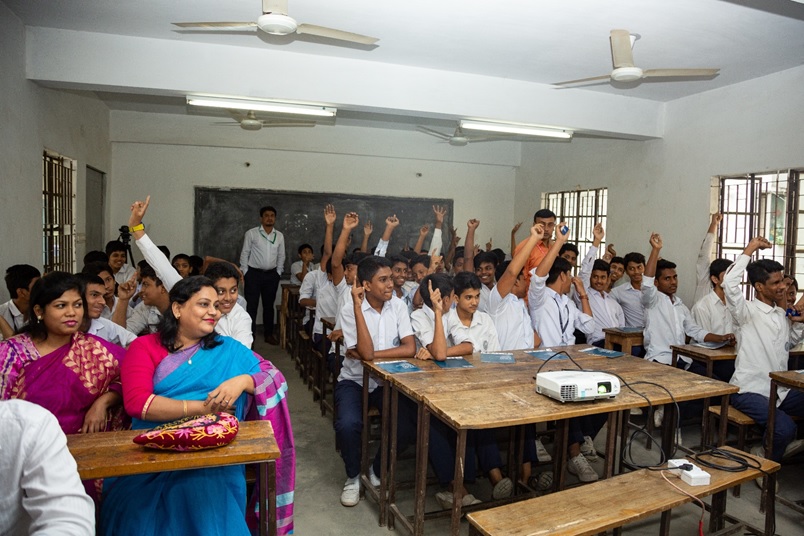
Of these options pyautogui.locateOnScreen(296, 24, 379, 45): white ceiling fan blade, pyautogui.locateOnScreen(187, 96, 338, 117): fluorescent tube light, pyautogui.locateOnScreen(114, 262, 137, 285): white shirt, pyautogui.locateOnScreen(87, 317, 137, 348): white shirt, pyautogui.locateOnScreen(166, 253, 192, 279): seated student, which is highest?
pyautogui.locateOnScreen(296, 24, 379, 45): white ceiling fan blade

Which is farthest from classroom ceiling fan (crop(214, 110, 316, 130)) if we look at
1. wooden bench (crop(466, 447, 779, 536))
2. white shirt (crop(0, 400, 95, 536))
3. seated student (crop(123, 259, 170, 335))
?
white shirt (crop(0, 400, 95, 536))

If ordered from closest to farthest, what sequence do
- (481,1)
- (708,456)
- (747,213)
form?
(708,456) → (481,1) → (747,213)

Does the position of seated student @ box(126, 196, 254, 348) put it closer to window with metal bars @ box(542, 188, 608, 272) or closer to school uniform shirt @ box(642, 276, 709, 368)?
school uniform shirt @ box(642, 276, 709, 368)

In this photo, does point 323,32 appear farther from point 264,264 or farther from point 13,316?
point 264,264

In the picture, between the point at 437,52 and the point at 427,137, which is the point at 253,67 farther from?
the point at 427,137

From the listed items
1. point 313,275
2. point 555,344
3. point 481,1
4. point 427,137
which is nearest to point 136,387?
point 555,344

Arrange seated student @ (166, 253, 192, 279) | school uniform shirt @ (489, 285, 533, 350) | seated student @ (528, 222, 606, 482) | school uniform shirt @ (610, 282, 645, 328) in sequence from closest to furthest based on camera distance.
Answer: seated student @ (528, 222, 606, 482) < school uniform shirt @ (489, 285, 533, 350) < school uniform shirt @ (610, 282, 645, 328) < seated student @ (166, 253, 192, 279)

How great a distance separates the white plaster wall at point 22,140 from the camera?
3688 mm

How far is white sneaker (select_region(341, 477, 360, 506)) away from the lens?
282cm

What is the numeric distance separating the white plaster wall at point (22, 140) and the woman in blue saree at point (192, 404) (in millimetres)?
2343

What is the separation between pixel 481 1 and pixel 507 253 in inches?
230

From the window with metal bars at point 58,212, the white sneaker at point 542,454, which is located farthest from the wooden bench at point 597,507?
the window with metal bars at point 58,212

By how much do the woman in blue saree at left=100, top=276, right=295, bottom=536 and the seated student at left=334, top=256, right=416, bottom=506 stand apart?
603 millimetres

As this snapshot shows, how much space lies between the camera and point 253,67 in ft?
15.2
